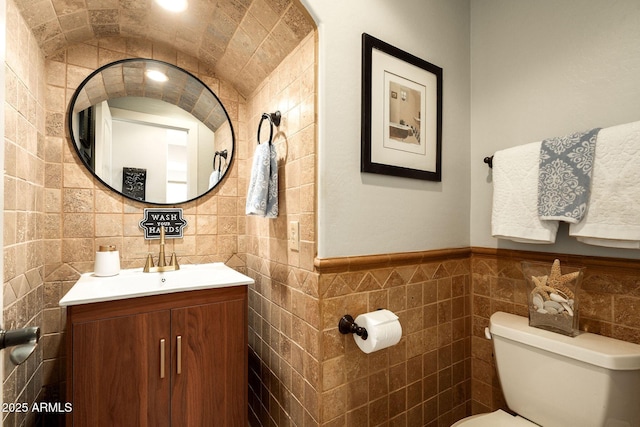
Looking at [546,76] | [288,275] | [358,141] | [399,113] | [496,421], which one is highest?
[546,76]

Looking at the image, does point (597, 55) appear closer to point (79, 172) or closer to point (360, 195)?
point (360, 195)

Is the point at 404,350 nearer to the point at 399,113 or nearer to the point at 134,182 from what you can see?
the point at 399,113

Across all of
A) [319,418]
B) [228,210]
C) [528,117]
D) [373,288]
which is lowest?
[319,418]

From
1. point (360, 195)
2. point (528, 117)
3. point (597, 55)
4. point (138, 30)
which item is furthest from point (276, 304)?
point (597, 55)

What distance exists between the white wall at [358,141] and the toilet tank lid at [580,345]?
Result: 43cm

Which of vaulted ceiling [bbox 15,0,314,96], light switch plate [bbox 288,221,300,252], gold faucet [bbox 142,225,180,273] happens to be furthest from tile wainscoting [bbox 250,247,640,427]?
vaulted ceiling [bbox 15,0,314,96]

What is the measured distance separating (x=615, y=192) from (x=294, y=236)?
3.73ft

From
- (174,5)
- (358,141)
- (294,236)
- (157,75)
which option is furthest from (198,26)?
(294,236)

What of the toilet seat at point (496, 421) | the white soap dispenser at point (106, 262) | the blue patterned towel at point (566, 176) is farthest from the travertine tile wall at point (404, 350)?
the white soap dispenser at point (106, 262)

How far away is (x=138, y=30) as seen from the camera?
1515mm

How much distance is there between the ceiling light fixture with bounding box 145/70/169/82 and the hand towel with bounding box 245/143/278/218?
0.81 m

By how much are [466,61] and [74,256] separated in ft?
7.24

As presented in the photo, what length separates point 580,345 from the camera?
3.35 feet

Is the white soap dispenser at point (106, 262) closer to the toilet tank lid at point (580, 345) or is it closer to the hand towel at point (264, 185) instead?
the hand towel at point (264, 185)
